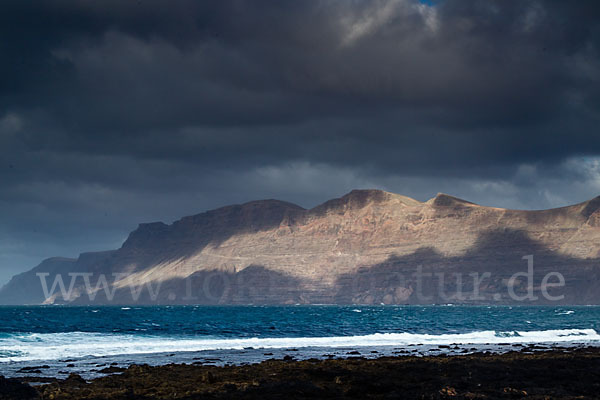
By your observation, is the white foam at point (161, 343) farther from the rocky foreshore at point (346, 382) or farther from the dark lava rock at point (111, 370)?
the rocky foreshore at point (346, 382)

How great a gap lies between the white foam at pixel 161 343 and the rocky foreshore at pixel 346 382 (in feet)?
47.4

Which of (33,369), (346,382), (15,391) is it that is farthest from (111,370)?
(346,382)

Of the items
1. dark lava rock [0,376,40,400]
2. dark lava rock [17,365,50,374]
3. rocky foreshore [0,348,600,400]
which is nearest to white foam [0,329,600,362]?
dark lava rock [17,365,50,374]

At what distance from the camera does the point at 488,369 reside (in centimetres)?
2803

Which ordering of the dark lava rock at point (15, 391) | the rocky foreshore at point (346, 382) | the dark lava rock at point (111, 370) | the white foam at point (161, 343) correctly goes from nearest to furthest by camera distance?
the dark lava rock at point (15, 391) → the rocky foreshore at point (346, 382) → the dark lava rock at point (111, 370) → the white foam at point (161, 343)

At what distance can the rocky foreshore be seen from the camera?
2198cm

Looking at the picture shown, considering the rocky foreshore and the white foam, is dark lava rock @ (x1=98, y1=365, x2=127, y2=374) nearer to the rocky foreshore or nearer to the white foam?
the rocky foreshore

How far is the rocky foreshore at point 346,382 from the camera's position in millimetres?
21984

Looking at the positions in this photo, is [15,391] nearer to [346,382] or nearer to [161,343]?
[346,382]

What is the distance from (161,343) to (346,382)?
30.0 meters

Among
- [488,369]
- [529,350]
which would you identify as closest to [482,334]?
[529,350]

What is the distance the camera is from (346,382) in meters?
25.0

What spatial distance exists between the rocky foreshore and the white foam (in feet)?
47.4

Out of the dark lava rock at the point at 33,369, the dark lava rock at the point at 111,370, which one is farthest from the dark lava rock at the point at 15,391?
the dark lava rock at the point at 33,369
